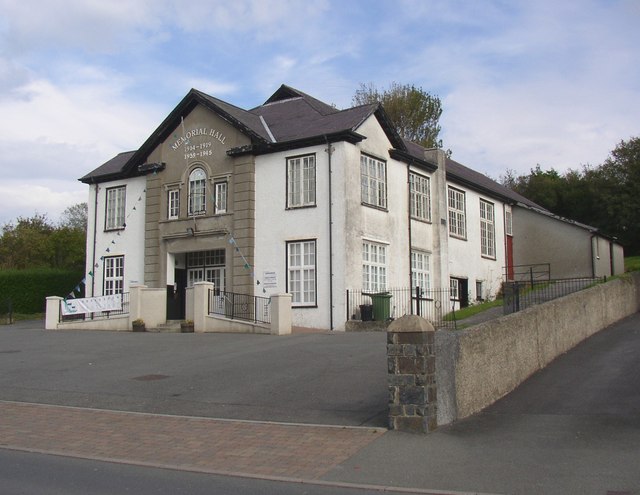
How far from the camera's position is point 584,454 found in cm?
810

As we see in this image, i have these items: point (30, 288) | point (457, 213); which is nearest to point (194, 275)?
point (457, 213)

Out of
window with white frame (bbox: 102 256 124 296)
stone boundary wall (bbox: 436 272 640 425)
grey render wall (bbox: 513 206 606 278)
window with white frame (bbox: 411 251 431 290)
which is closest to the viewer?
stone boundary wall (bbox: 436 272 640 425)

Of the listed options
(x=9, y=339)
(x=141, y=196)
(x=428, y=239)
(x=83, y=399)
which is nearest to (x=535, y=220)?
(x=428, y=239)

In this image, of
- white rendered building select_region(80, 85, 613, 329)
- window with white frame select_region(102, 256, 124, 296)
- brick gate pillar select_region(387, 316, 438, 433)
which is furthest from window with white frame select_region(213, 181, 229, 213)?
brick gate pillar select_region(387, 316, 438, 433)

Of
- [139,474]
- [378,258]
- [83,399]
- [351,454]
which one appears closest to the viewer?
[139,474]

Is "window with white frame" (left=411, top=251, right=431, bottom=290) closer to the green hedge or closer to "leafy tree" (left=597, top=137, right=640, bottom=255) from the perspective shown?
the green hedge

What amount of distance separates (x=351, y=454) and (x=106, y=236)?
78.9 feet

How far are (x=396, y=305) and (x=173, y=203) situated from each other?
383 inches

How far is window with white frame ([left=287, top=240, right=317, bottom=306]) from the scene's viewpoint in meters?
24.2

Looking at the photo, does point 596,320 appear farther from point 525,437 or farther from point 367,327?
point 525,437

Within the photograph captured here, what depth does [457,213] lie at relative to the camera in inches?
1257

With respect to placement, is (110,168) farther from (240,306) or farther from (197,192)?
(240,306)

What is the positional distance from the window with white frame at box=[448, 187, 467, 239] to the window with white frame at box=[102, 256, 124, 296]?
14.2 meters

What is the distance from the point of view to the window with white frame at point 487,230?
3409 centimetres
